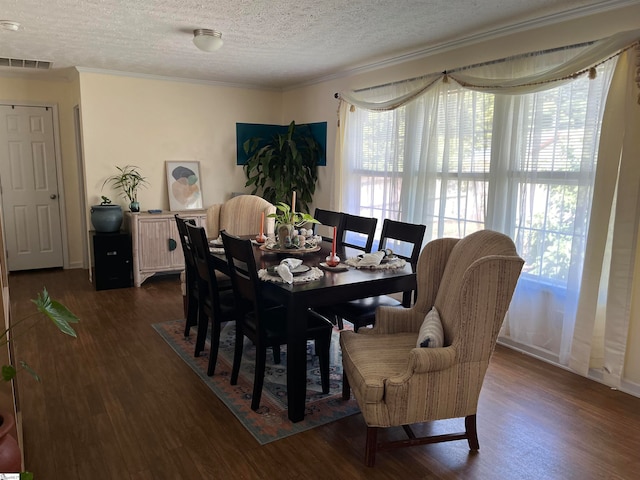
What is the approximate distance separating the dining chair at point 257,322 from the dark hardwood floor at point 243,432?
324 millimetres

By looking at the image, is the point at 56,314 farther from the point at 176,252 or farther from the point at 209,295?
the point at 176,252

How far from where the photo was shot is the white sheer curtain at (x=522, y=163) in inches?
116

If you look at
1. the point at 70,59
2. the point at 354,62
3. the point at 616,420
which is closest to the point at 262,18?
the point at 354,62

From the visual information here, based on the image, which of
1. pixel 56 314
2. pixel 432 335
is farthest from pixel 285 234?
pixel 56 314

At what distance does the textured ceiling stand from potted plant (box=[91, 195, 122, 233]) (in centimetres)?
144

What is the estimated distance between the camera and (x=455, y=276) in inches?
92.0

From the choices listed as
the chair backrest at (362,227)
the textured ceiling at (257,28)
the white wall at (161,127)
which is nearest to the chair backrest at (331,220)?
the chair backrest at (362,227)

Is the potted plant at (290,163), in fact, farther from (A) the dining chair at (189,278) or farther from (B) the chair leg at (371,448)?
(B) the chair leg at (371,448)

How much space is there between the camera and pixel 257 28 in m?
3.39

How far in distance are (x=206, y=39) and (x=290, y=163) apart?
2.31m

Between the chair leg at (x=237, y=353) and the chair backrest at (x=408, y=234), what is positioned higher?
the chair backrest at (x=408, y=234)

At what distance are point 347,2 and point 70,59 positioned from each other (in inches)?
118

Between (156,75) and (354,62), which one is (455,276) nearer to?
(354,62)

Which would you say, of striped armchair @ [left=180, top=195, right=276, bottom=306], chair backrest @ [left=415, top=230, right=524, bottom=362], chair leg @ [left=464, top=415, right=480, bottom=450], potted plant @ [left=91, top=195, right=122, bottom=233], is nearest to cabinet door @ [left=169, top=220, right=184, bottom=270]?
potted plant @ [left=91, top=195, right=122, bottom=233]
